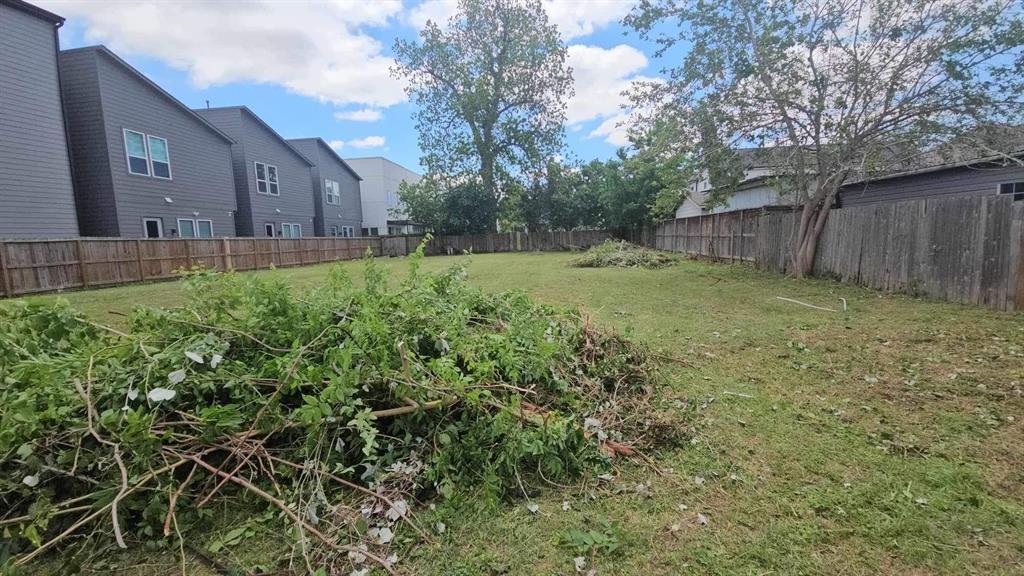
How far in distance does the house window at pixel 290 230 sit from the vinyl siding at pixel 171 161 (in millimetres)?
3360

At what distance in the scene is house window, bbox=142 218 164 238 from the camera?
1424cm

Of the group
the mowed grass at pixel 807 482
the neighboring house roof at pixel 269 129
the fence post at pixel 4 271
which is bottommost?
the mowed grass at pixel 807 482

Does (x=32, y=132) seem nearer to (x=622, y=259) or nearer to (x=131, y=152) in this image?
(x=131, y=152)

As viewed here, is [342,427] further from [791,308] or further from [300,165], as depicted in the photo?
[300,165]

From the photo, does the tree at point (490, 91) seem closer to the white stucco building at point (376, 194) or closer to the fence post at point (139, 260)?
the white stucco building at point (376, 194)

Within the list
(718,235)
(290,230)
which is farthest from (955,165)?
(290,230)

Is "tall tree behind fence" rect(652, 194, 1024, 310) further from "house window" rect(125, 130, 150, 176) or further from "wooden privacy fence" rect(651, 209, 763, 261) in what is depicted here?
"house window" rect(125, 130, 150, 176)

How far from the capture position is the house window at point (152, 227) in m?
14.2

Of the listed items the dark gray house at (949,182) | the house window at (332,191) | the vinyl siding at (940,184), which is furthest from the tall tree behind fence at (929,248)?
the house window at (332,191)

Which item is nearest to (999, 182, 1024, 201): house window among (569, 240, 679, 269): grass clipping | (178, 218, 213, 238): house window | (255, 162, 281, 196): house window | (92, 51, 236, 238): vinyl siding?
(569, 240, 679, 269): grass clipping

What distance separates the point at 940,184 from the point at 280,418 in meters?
14.7

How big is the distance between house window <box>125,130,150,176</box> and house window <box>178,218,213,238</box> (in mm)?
1931

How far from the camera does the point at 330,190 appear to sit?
2552cm

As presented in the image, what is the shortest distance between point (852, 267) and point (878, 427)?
7.24 m
